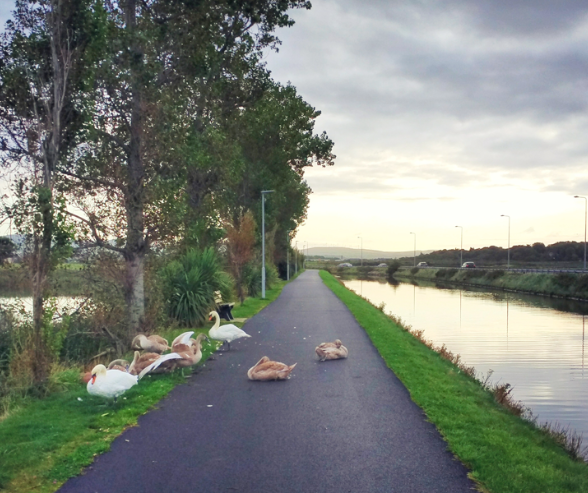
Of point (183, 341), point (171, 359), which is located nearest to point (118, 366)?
point (171, 359)

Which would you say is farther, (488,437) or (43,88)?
(43,88)

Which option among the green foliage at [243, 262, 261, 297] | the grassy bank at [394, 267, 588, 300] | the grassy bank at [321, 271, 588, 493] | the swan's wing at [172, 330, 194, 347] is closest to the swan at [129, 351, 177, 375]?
the swan's wing at [172, 330, 194, 347]

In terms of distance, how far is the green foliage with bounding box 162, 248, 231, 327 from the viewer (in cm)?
1936

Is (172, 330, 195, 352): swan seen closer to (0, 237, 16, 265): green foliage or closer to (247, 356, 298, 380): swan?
(247, 356, 298, 380): swan

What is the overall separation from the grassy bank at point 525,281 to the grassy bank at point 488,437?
137ft

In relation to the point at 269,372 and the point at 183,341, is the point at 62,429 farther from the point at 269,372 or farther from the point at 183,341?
the point at 183,341

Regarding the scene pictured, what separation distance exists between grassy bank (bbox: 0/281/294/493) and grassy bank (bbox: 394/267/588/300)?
46.4 metres

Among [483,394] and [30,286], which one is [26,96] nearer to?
[30,286]

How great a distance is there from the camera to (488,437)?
757cm

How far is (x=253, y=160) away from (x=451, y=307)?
1582cm

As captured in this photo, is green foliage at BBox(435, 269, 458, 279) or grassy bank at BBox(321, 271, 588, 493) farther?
green foliage at BBox(435, 269, 458, 279)

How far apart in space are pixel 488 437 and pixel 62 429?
5.27 m

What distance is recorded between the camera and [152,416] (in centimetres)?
841

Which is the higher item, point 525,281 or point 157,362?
point 157,362
